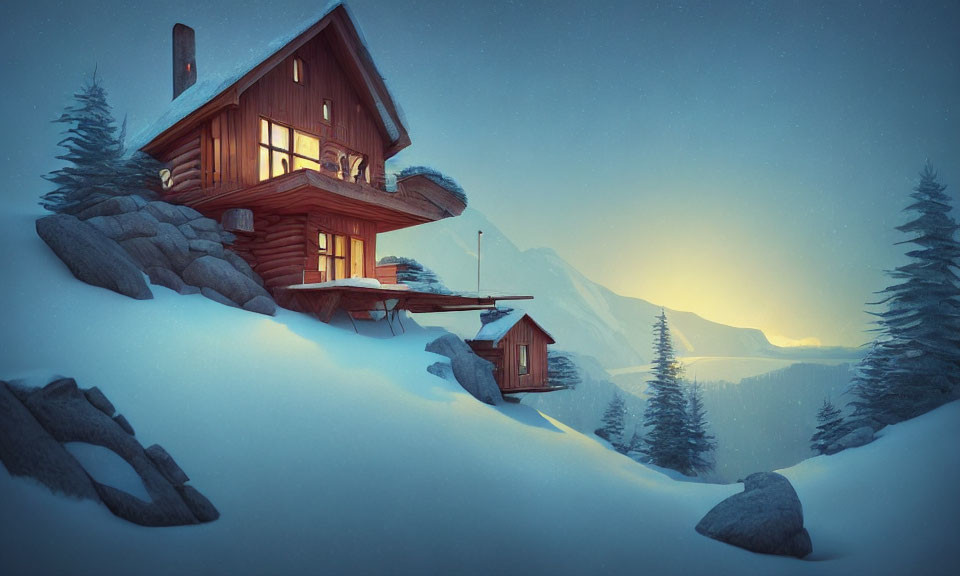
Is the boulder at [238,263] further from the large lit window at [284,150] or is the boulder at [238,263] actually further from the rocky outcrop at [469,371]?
the rocky outcrop at [469,371]

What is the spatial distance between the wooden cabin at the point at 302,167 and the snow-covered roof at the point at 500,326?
46.0 inches

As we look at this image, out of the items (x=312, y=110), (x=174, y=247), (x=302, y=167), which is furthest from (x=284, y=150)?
(x=174, y=247)

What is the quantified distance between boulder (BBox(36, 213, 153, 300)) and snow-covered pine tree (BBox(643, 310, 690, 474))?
951 inches

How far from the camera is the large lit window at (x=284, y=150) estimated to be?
17552mm

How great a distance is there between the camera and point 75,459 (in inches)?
263

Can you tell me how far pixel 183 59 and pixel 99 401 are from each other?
2070 centimetres

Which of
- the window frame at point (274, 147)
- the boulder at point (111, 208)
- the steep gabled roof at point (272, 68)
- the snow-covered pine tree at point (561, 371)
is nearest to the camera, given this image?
the boulder at point (111, 208)

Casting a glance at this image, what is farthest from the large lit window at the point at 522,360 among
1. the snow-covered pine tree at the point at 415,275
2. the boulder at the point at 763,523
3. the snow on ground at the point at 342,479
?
the boulder at the point at 763,523

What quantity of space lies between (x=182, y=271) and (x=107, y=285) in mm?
2499

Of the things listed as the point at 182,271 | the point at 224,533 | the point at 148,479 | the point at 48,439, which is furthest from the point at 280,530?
the point at 182,271

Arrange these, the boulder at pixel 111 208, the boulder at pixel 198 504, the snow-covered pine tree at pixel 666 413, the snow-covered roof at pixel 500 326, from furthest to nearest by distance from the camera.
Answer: the snow-covered pine tree at pixel 666 413, the snow-covered roof at pixel 500 326, the boulder at pixel 111 208, the boulder at pixel 198 504

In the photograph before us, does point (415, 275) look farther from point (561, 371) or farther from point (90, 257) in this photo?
point (90, 257)

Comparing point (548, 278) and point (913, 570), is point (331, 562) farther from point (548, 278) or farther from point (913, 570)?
point (548, 278)

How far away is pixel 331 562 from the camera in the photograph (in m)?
6.76
